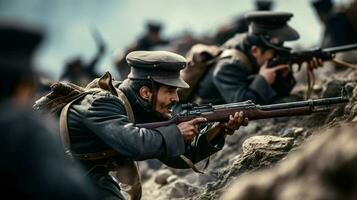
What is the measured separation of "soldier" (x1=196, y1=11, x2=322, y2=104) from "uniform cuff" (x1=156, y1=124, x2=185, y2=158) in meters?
4.08

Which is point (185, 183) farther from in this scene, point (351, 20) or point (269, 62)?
point (351, 20)

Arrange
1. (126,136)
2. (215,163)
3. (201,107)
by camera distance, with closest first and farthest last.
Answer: (126,136), (201,107), (215,163)

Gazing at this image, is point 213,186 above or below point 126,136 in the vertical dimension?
below

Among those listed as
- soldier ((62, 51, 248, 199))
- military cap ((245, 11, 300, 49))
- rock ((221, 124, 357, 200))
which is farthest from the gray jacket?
military cap ((245, 11, 300, 49))

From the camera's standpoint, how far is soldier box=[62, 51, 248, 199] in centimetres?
885

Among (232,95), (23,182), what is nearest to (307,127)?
Result: (232,95)

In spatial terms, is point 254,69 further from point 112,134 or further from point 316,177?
point 316,177

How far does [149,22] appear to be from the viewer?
84.7 feet

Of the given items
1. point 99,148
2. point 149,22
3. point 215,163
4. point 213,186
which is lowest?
point 149,22

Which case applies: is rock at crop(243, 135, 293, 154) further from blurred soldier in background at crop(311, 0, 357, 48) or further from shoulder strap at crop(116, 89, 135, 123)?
blurred soldier in background at crop(311, 0, 357, 48)

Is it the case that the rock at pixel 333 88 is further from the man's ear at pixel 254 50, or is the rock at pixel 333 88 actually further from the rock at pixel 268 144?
the rock at pixel 268 144

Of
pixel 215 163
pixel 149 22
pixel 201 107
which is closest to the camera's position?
pixel 201 107

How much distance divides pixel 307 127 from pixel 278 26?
201 centimetres

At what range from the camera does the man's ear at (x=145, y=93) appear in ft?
31.4
